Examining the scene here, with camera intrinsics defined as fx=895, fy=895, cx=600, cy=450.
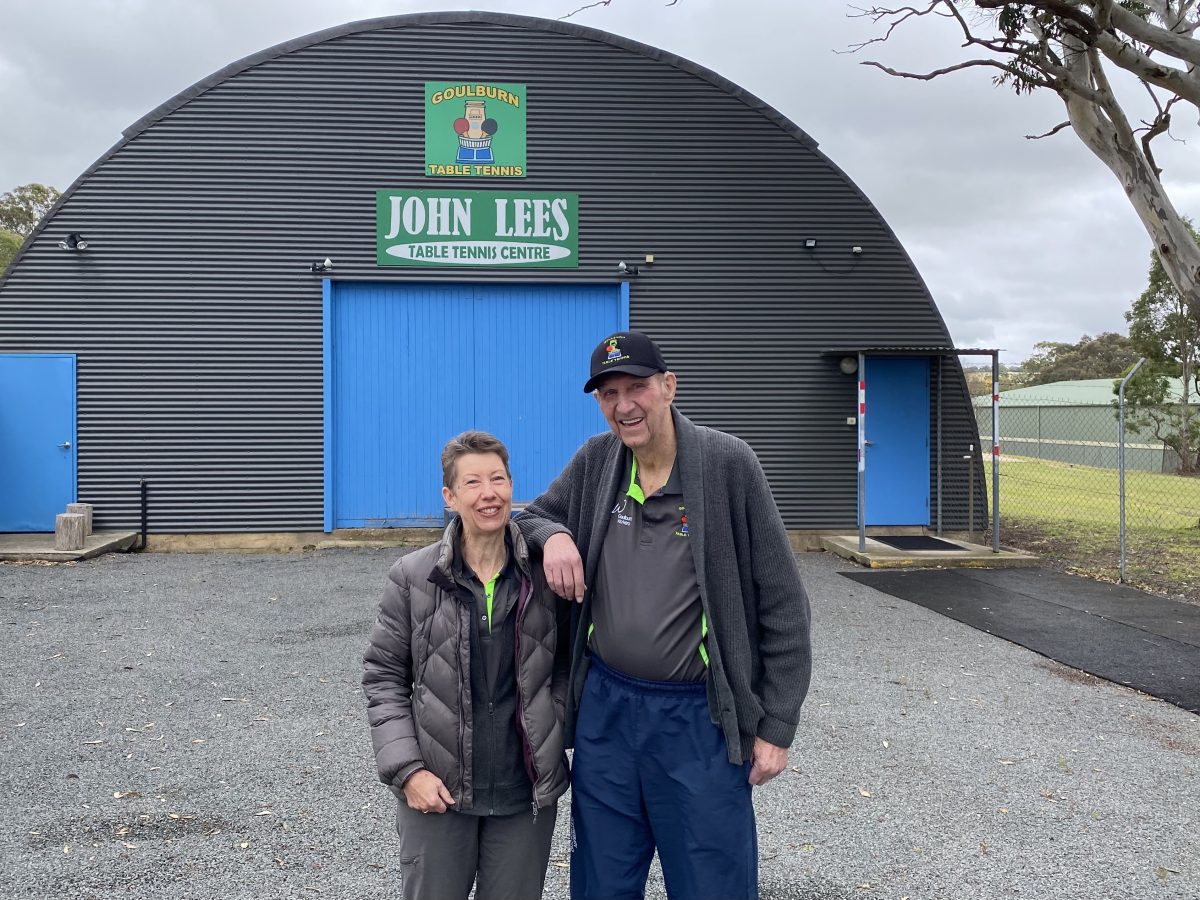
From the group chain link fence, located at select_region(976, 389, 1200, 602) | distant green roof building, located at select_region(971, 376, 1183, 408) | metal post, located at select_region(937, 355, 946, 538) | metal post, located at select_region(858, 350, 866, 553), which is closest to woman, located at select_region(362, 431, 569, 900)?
chain link fence, located at select_region(976, 389, 1200, 602)

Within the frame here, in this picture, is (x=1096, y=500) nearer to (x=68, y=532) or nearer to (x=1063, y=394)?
(x=68, y=532)

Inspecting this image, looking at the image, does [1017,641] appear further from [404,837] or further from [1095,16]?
[1095,16]

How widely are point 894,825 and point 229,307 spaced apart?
1076cm

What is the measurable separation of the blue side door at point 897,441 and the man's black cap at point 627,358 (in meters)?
10.7

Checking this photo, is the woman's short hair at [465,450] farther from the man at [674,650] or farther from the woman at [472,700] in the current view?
the man at [674,650]

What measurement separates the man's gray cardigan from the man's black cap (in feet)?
0.59

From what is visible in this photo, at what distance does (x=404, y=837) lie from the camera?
230 centimetres

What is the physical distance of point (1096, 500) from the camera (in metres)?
18.8

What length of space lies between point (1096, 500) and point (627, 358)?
1952 centimetres

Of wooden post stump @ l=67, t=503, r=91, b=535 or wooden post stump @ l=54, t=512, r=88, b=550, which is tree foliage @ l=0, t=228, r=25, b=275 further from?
wooden post stump @ l=54, t=512, r=88, b=550

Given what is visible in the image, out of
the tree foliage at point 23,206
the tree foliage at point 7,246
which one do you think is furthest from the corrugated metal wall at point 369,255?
the tree foliage at point 23,206

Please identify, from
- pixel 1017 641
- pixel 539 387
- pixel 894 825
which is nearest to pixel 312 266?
pixel 539 387

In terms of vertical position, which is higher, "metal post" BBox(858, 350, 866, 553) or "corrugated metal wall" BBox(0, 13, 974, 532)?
"corrugated metal wall" BBox(0, 13, 974, 532)

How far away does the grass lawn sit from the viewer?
403 inches
